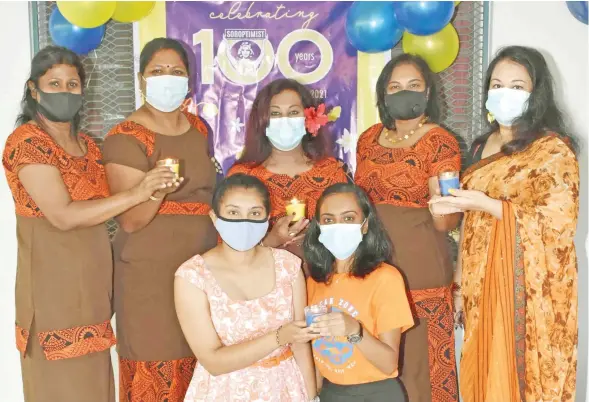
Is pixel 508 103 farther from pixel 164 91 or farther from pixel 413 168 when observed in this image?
pixel 164 91

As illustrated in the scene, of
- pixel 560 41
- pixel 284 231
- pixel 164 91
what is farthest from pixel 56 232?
pixel 560 41

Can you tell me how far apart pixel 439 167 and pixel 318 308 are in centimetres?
111

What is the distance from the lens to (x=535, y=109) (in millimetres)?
2645

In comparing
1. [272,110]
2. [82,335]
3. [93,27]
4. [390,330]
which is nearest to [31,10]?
[93,27]

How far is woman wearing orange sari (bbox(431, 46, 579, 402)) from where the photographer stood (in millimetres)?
2555

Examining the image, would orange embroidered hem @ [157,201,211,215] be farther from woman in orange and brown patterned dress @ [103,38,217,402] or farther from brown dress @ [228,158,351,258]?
brown dress @ [228,158,351,258]

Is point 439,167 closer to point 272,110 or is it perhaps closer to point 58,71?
point 272,110

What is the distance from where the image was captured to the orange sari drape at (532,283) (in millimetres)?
Result: 2553

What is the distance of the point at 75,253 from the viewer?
2.59m

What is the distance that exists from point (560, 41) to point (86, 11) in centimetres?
300

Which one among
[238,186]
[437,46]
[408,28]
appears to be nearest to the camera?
[238,186]

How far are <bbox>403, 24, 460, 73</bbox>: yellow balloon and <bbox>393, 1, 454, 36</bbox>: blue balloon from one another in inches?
6.1

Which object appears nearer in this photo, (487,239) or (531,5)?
(487,239)

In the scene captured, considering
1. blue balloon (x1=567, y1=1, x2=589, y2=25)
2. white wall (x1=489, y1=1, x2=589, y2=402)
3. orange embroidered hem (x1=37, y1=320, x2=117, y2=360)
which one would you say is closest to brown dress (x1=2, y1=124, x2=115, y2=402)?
orange embroidered hem (x1=37, y1=320, x2=117, y2=360)
